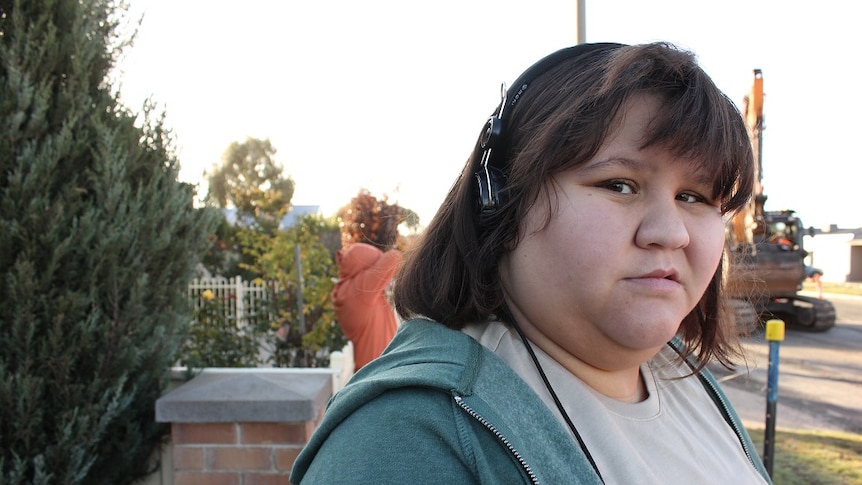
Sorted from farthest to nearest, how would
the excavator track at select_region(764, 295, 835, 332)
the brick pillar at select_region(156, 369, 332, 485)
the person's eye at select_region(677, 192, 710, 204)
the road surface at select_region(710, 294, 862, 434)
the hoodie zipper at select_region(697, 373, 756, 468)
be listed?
the excavator track at select_region(764, 295, 835, 332) → the road surface at select_region(710, 294, 862, 434) → the brick pillar at select_region(156, 369, 332, 485) → the hoodie zipper at select_region(697, 373, 756, 468) → the person's eye at select_region(677, 192, 710, 204)

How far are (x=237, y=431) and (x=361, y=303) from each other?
5.62 feet

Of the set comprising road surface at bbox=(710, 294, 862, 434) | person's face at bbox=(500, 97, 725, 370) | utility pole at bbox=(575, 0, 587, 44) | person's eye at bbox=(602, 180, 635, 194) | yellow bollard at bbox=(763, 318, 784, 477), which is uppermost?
utility pole at bbox=(575, 0, 587, 44)

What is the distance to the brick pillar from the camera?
96.7 inches

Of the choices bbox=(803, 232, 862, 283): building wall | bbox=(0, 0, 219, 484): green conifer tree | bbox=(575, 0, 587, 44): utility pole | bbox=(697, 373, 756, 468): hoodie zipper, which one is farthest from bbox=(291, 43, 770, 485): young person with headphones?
bbox=(803, 232, 862, 283): building wall

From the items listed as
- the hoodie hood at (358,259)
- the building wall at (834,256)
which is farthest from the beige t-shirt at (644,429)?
the building wall at (834,256)

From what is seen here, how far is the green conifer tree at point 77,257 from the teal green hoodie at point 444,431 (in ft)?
6.17

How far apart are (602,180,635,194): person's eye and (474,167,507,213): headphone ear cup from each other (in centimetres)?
19

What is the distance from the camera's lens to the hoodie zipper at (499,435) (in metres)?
0.81

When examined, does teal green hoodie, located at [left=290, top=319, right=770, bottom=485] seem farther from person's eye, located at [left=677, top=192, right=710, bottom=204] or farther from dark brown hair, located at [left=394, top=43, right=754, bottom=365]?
person's eye, located at [left=677, top=192, right=710, bottom=204]

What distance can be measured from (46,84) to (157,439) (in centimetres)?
158

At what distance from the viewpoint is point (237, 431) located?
2.50m

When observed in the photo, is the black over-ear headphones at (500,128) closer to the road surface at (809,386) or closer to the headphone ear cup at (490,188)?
the headphone ear cup at (490,188)

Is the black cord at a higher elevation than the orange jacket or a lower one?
higher

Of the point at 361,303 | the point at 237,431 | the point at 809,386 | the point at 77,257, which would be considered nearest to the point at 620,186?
the point at 237,431
